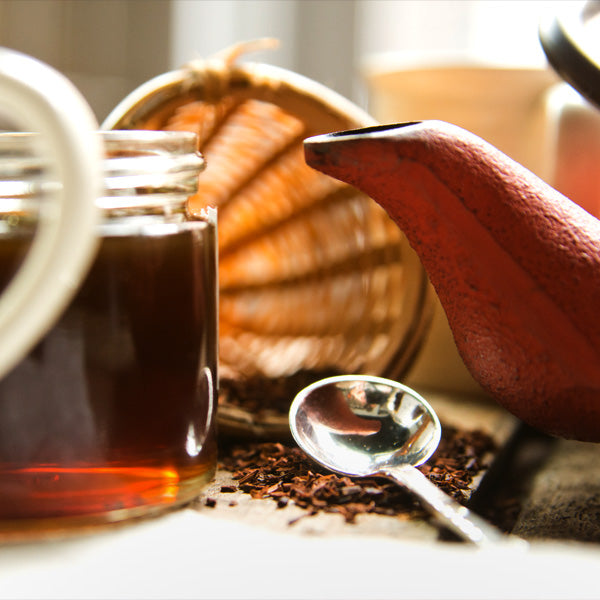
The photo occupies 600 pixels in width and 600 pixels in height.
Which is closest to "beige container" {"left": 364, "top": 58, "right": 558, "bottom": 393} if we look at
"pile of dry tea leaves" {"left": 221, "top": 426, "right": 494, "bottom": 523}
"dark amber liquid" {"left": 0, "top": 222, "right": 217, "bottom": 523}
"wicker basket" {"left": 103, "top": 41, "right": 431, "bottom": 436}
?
"wicker basket" {"left": 103, "top": 41, "right": 431, "bottom": 436}

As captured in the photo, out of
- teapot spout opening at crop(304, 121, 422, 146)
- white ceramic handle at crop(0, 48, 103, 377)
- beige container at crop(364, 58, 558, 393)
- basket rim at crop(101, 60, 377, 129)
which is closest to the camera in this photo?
white ceramic handle at crop(0, 48, 103, 377)

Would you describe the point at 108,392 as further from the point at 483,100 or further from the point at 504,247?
the point at 483,100

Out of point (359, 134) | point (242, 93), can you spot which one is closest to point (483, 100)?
point (242, 93)

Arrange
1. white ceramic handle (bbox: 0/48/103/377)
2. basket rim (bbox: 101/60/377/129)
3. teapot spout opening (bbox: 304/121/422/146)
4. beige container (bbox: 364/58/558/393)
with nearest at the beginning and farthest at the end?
white ceramic handle (bbox: 0/48/103/377)
teapot spout opening (bbox: 304/121/422/146)
basket rim (bbox: 101/60/377/129)
beige container (bbox: 364/58/558/393)

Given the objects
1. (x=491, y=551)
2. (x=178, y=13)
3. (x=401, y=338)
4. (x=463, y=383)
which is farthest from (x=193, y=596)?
(x=178, y=13)

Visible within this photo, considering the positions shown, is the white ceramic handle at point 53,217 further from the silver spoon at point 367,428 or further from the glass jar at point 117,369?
the silver spoon at point 367,428

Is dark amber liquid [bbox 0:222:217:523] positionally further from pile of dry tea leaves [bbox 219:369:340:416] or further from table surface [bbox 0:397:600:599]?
pile of dry tea leaves [bbox 219:369:340:416]
